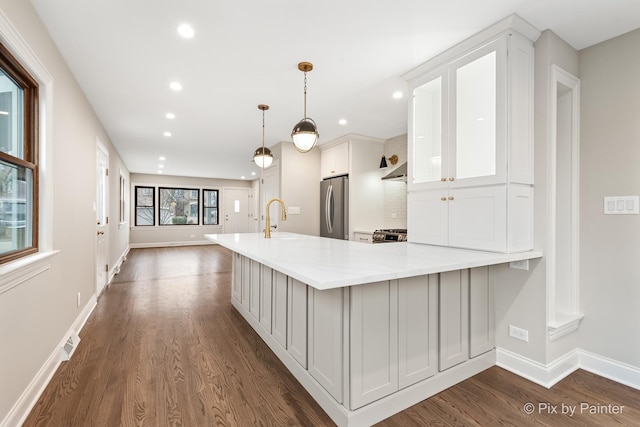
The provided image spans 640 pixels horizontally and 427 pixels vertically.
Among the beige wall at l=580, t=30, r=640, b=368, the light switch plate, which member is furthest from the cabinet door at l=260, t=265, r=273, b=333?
the light switch plate

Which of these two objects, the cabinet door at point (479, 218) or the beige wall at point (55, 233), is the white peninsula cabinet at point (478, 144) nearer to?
the cabinet door at point (479, 218)

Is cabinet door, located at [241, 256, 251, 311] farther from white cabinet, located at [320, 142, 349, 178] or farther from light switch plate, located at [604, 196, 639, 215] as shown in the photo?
light switch plate, located at [604, 196, 639, 215]

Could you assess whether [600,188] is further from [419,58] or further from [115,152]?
[115,152]

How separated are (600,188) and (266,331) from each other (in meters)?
2.82

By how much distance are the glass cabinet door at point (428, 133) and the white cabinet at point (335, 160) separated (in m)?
2.28

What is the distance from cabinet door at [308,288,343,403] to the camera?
1.65 m

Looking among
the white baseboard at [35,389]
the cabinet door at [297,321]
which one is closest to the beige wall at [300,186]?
the cabinet door at [297,321]

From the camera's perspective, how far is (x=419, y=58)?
254 cm

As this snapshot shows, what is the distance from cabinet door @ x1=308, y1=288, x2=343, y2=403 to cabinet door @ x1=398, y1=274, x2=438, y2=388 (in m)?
0.39

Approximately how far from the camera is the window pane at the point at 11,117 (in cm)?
172

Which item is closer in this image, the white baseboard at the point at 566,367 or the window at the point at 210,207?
the white baseboard at the point at 566,367

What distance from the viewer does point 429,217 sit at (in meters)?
2.60

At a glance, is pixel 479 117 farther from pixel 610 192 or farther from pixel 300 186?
pixel 300 186

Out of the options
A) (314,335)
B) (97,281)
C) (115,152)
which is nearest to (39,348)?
(314,335)
